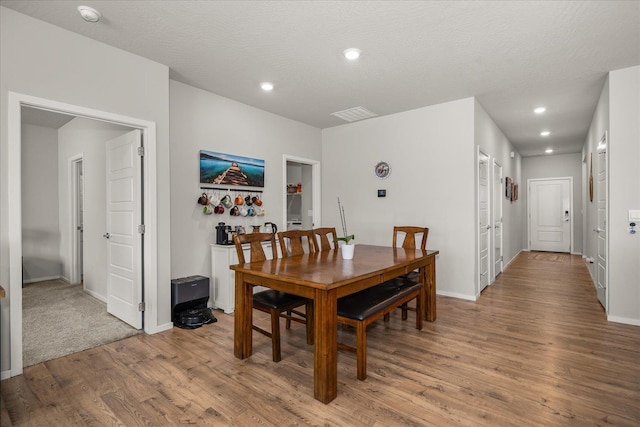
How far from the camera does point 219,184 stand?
13.3ft

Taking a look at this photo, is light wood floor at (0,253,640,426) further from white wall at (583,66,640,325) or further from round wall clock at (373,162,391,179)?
round wall clock at (373,162,391,179)

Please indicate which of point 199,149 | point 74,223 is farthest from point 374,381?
point 74,223

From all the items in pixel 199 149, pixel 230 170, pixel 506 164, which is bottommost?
pixel 230 170

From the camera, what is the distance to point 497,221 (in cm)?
575

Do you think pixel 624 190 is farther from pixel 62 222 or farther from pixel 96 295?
pixel 62 222

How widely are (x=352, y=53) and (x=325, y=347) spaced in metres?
2.45

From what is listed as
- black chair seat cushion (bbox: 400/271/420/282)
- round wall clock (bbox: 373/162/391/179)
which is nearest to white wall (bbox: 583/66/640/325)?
black chair seat cushion (bbox: 400/271/420/282)

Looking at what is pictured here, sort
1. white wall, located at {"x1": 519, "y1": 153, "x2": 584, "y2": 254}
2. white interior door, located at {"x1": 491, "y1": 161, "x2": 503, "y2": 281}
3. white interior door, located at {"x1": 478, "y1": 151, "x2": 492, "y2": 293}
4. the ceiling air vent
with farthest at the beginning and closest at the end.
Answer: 1. white wall, located at {"x1": 519, "y1": 153, "x2": 584, "y2": 254}
2. white interior door, located at {"x1": 491, "y1": 161, "x2": 503, "y2": 281}
3. the ceiling air vent
4. white interior door, located at {"x1": 478, "y1": 151, "x2": 492, "y2": 293}

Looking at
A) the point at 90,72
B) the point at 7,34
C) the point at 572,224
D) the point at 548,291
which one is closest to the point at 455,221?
the point at 548,291

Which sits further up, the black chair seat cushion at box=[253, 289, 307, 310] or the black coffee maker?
the black coffee maker

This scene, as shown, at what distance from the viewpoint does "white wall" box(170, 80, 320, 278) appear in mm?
3656

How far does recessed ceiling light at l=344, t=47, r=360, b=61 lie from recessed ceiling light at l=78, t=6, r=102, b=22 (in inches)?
75.2

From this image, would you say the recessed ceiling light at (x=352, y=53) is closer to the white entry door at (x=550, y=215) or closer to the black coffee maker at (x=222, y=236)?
the black coffee maker at (x=222, y=236)

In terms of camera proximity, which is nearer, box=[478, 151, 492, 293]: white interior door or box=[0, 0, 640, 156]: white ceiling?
box=[0, 0, 640, 156]: white ceiling
